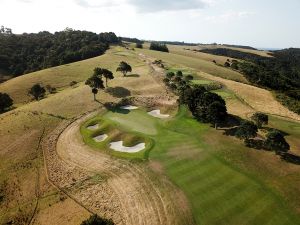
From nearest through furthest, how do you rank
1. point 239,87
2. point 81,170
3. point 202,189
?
point 202,189 → point 81,170 → point 239,87

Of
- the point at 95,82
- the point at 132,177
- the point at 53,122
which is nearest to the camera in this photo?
the point at 132,177

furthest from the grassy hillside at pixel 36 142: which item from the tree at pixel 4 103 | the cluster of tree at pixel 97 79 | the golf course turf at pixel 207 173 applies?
the golf course turf at pixel 207 173

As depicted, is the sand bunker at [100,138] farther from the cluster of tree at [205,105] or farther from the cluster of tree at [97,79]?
the cluster of tree at [97,79]

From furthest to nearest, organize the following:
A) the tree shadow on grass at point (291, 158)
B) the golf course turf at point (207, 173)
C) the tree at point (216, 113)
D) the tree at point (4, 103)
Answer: the tree at point (4, 103) < the tree at point (216, 113) < the tree shadow on grass at point (291, 158) < the golf course turf at point (207, 173)

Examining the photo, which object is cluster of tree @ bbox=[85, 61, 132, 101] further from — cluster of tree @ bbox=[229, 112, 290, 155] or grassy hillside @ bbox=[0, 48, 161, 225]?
cluster of tree @ bbox=[229, 112, 290, 155]

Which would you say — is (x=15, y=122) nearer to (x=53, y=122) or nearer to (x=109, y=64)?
(x=53, y=122)

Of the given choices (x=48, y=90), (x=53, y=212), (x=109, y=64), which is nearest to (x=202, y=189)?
(x=53, y=212)
